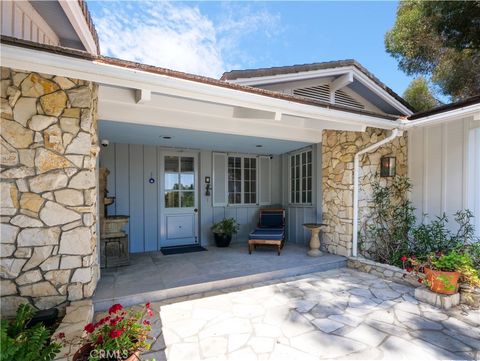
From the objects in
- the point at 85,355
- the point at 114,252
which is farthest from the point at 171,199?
the point at 85,355

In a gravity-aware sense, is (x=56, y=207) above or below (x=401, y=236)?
above

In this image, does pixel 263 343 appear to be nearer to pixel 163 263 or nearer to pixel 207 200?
pixel 163 263

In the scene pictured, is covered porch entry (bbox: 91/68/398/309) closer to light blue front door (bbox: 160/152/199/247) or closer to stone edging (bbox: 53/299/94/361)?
light blue front door (bbox: 160/152/199/247)

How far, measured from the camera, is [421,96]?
8859 mm

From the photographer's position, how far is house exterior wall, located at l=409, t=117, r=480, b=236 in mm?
4473

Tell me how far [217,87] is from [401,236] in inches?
184

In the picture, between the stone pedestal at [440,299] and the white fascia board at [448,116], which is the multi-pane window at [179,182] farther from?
the stone pedestal at [440,299]

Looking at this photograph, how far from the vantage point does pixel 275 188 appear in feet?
25.0

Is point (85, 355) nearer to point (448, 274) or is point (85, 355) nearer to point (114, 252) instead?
point (114, 252)

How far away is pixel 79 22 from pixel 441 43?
8.98m

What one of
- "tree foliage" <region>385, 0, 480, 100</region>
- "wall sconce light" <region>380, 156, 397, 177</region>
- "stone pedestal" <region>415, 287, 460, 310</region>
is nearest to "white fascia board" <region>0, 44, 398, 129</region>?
"wall sconce light" <region>380, 156, 397, 177</region>

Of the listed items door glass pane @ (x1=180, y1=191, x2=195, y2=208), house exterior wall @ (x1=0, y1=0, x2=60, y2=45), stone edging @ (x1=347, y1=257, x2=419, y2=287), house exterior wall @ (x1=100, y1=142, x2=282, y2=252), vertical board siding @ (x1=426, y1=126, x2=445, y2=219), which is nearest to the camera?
house exterior wall @ (x1=0, y1=0, x2=60, y2=45)

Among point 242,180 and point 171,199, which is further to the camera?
point 242,180

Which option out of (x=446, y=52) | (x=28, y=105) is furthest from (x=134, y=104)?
(x=446, y=52)
